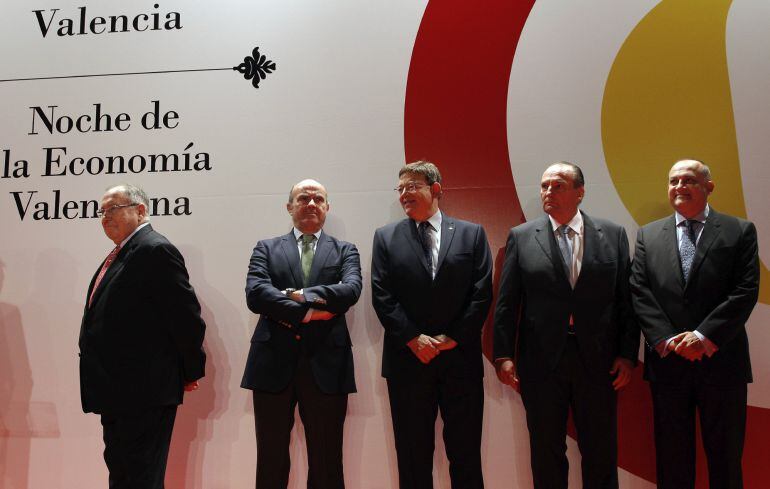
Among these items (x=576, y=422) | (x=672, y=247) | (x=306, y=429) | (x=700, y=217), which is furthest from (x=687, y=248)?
(x=306, y=429)

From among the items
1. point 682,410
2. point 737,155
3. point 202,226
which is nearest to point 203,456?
point 202,226

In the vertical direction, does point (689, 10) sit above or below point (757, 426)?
above

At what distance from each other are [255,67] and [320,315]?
1.85 metres

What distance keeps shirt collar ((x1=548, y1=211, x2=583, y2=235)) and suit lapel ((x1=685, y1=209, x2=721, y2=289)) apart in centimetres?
59

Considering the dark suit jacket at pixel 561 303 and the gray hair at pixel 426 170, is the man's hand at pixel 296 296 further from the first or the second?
the dark suit jacket at pixel 561 303

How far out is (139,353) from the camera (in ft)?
10.9

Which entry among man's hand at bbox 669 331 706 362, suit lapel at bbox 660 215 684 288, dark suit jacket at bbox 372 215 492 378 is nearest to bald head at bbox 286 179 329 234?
dark suit jacket at bbox 372 215 492 378

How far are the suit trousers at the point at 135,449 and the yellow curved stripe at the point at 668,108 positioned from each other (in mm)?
2990

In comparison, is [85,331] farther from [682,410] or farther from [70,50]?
[682,410]

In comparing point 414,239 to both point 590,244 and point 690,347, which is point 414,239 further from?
point 690,347

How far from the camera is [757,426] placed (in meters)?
3.80

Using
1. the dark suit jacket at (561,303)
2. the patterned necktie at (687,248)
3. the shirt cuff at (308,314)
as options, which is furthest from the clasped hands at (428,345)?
the patterned necktie at (687,248)

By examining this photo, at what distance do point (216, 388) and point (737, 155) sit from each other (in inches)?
140

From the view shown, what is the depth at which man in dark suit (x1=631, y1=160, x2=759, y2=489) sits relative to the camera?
3.26 meters
